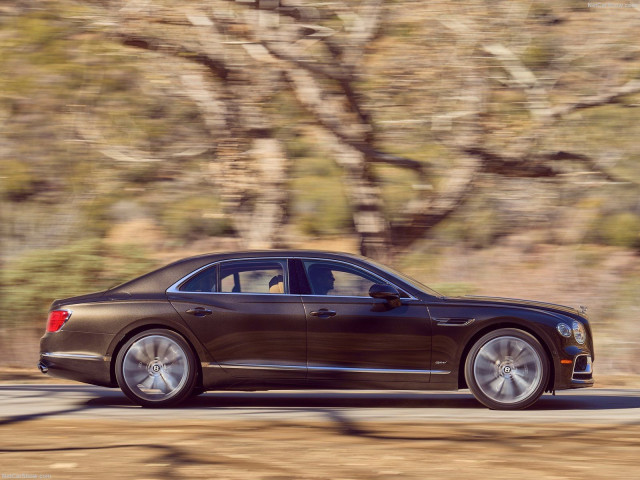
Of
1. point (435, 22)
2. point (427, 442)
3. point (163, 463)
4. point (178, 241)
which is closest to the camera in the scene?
point (163, 463)

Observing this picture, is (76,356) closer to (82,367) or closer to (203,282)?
(82,367)

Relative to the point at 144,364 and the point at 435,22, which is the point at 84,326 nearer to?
the point at 144,364

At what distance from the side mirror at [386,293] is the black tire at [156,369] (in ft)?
5.71

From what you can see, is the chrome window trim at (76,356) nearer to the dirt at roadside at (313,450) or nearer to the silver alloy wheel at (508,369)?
the dirt at roadside at (313,450)

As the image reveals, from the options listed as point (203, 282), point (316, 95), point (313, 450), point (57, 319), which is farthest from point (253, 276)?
point (316, 95)

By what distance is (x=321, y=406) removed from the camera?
32.4 feet

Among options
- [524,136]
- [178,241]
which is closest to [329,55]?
[524,136]

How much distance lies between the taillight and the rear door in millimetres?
1004

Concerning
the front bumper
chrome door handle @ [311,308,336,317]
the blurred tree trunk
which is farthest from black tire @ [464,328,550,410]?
the blurred tree trunk

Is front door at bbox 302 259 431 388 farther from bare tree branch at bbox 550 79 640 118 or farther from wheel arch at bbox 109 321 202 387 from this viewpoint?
bare tree branch at bbox 550 79 640 118

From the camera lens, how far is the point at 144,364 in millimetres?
9570

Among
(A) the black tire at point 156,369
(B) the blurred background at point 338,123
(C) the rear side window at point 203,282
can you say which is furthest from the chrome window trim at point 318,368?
(B) the blurred background at point 338,123

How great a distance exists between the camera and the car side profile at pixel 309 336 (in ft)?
30.7

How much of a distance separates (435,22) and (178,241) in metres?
6.96
